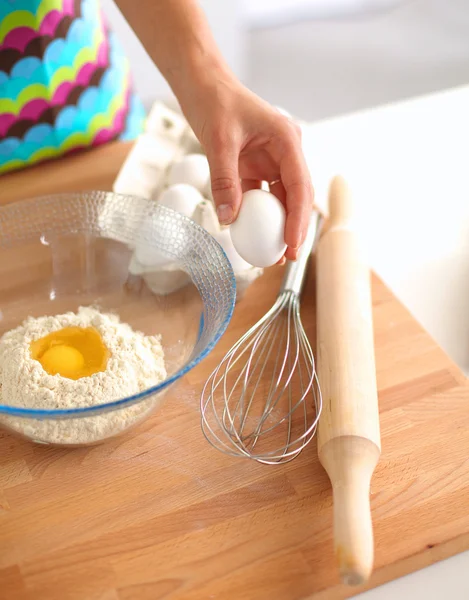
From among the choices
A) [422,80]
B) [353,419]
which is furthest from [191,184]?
[422,80]

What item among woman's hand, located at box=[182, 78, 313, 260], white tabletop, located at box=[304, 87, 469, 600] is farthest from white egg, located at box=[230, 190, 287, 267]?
white tabletop, located at box=[304, 87, 469, 600]

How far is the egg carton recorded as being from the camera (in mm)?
957

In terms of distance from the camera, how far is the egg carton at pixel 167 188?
957 mm

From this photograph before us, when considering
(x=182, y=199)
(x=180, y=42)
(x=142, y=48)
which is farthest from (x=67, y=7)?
(x=142, y=48)

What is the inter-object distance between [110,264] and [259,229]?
27cm

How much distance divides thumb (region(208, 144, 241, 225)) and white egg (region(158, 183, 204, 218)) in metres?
0.14

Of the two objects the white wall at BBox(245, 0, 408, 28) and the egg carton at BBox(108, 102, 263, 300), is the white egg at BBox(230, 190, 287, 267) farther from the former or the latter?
the white wall at BBox(245, 0, 408, 28)

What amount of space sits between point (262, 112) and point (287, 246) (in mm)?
171

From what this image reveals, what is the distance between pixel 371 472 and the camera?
75 cm

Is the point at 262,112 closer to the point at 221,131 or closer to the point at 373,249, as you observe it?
the point at 221,131

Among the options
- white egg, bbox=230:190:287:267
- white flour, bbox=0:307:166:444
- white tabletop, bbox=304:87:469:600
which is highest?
white egg, bbox=230:190:287:267

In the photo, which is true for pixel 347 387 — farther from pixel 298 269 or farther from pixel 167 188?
pixel 167 188

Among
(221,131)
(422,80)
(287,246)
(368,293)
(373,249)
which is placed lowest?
(422,80)

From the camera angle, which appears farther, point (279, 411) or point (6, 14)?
point (6, 14)
